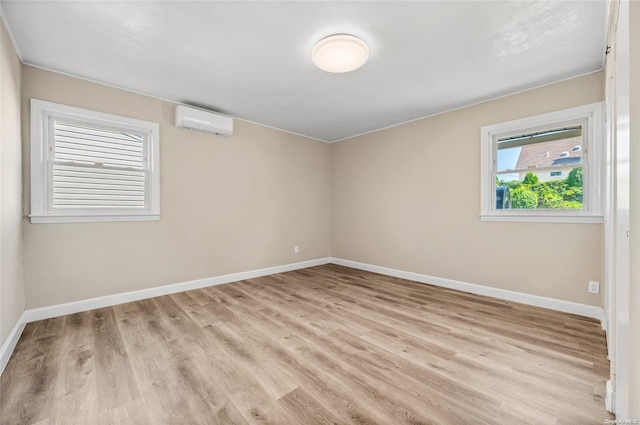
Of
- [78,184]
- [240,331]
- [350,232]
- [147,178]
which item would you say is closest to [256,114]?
[147,178]

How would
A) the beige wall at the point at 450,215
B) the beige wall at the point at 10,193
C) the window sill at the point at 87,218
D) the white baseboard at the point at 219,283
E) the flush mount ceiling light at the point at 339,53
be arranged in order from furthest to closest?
1. the beige wall at the point at 450,215
2. the window sill at the point at 87,218
3. the white baseboard at the point at 219,283
4. the flush mount ceiling light at the point at 339,53
5. the beige wall at the point at 10,193

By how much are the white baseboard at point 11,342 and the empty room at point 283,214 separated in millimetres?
37

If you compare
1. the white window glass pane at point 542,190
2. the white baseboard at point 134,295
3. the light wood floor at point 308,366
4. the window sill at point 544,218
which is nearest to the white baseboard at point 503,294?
the light wood floor at point 308,366

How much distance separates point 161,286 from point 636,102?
426cm

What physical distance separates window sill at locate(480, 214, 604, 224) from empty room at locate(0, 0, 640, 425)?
2 cm

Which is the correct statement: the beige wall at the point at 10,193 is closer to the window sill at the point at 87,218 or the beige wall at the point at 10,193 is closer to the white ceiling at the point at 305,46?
the window sill at the point at 87,218

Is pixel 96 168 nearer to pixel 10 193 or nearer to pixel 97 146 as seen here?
pixel 97 146

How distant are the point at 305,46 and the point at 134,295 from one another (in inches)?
133

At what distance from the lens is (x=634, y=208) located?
89 cm

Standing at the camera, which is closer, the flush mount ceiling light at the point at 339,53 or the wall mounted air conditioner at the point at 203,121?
the flush mount ceiling light at the point at 339,53

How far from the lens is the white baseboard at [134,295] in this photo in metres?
2.75

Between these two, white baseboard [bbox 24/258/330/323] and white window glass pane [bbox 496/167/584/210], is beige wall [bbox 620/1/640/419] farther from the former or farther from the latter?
white baseboard [bbox 24/258/330/323]

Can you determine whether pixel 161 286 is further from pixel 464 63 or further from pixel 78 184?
pixel 464 63

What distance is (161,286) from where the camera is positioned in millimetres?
3490
